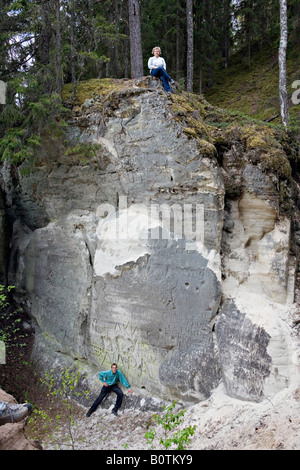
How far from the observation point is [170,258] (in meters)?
7.93

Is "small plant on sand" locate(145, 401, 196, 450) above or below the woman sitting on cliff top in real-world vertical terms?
below

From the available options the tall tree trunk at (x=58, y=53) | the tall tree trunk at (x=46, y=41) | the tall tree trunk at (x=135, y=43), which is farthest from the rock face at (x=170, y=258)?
the tall tree trunk at (x=135, y=43)

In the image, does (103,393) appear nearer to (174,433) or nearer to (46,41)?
(174,433)

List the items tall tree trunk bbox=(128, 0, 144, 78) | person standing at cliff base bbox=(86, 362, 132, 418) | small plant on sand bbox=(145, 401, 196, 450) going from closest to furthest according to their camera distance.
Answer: small plant on sand bbox=(145, 401, 196, 450)
person standing at cliff base bbox=(86, 362, 132, 418)
tall tree trunk bbox=(128, 0, 144, 78)

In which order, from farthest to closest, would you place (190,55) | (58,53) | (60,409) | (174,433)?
(190,55), (58,53), (60,409), (174,433)

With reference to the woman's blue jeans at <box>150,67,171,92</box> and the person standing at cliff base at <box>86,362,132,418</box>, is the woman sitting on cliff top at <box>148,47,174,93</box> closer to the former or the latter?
the woman's blue jeans at <box>150,67,171,92</box>

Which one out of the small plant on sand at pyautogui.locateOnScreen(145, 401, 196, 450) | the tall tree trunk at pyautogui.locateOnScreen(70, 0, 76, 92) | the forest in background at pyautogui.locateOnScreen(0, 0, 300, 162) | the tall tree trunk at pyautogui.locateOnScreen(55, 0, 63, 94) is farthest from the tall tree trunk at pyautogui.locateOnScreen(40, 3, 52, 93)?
the small plant on sand at pyautogui.locateOnScreen(145, 401, 196, 450)

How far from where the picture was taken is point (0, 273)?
Result: 11.6 meters

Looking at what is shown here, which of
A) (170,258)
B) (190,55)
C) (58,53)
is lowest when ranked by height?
(170,258)

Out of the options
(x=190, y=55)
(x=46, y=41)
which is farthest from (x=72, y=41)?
(x=190, y=55)

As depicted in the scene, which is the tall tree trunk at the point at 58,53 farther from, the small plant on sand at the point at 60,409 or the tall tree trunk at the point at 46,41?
the small plant on sand at the point at 60,409

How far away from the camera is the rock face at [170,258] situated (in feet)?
24.0

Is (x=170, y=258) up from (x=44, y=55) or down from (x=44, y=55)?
down

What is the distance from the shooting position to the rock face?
7.30m
